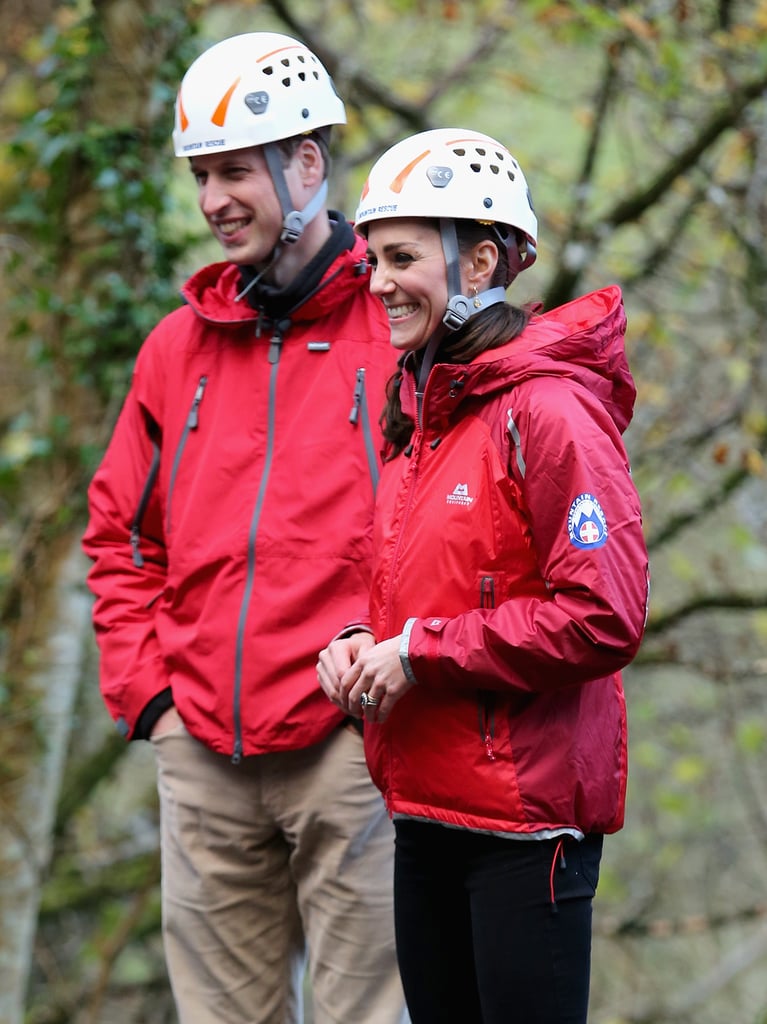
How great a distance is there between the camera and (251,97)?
9.95ft

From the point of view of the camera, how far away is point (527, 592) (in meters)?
2.39

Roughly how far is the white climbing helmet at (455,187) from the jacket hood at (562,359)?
0.64 ft

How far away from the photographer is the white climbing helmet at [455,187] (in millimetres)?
2492

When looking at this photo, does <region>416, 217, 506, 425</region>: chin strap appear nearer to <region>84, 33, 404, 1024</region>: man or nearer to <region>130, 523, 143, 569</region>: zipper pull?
<region>84, 33, 404, 1024</region>: man

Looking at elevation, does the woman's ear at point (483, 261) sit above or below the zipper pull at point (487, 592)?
above

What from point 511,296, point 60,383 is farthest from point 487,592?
point 511,296

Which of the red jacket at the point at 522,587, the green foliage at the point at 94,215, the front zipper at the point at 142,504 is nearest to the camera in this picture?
the red jacket at the point at 522,587

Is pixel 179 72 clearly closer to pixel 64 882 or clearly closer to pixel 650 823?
pixel 64 882

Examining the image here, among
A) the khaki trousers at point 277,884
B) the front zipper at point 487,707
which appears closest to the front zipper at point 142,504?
the khaki trousers at point 277,884

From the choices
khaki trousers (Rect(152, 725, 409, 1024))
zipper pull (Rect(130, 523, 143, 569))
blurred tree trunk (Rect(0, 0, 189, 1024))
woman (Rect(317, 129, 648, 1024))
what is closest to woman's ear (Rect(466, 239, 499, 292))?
woman (Rect(317, 129, 648, 1024))

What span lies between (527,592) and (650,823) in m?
7.38

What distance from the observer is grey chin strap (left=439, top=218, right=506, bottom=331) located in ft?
8.14

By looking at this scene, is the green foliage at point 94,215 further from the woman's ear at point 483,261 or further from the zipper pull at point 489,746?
the zipper pull at point 489,746

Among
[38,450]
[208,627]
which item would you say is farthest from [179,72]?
[208,627]
